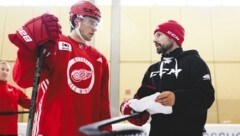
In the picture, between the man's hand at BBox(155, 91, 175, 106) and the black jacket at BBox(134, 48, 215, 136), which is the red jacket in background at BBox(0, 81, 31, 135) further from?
the man's hand at BBox(155, 91, 175, 106)

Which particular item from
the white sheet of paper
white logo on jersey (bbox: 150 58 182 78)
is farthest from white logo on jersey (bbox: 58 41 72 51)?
white logo on jersey (bbox: 150 58 182 78)

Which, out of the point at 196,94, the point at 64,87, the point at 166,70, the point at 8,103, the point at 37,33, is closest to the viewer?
the point at 37,33

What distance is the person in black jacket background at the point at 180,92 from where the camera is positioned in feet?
5.08

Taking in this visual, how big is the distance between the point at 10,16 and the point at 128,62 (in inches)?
81.7

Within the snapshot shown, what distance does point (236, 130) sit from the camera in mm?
2922

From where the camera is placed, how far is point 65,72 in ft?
4.84

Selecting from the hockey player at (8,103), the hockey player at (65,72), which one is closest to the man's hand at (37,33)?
the hockey player at (65,72)

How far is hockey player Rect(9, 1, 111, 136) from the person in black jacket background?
0.28 meters

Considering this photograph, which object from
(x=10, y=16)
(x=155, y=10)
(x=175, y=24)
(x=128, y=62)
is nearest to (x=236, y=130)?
(x=175, y=24)

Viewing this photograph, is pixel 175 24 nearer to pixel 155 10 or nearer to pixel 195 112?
pixel 195 112

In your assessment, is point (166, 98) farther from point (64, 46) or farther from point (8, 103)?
point (8, 103)

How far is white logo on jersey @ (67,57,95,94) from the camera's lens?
4.85 ft

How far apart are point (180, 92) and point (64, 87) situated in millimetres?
622

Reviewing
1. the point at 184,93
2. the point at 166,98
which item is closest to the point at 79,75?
the point at 166,98
